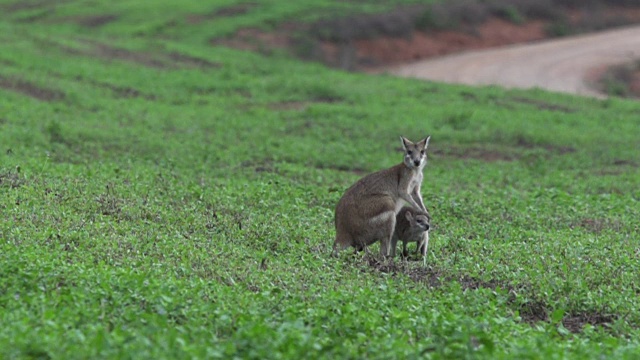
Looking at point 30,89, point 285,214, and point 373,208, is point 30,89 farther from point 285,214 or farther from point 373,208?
point 373,208

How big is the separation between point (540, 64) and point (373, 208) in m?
27.5

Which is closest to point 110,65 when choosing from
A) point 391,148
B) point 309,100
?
point 309,100

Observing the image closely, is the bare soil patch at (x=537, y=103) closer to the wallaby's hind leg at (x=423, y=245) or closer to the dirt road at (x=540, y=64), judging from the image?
the dirt road at (x=540, y=64)

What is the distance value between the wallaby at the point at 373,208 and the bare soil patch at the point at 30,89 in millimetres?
14103

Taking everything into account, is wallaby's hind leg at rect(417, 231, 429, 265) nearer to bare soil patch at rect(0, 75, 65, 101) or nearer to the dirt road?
bare soil patch at rect(0, 75, 65, 101)

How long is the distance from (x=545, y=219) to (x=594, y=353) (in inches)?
288

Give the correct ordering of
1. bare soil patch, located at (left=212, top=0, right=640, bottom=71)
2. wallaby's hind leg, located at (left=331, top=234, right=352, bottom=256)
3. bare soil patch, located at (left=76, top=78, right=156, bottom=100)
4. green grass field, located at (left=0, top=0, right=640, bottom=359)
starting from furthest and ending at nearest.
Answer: bare soil patch, located at (left=212, top=0, right=640, bottom=71), bare soil patch, located at (left=76, top=78, right=156, bottom=100), wallaby's hind leg, located at (left=331, top=234, right=352, bottom=256), green grass field, located at (left=0, top=0, right=640, bottom=359)

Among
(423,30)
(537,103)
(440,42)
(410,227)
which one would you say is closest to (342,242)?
(410,227)

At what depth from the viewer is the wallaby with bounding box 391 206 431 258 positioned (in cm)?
1221

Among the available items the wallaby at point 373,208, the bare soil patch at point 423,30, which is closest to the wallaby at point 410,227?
the wallaby at point 373,208

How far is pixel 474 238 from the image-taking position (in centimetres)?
1346

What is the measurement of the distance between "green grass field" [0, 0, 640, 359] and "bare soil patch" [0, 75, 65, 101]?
0.10 metres

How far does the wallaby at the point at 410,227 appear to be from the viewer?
12.2 m

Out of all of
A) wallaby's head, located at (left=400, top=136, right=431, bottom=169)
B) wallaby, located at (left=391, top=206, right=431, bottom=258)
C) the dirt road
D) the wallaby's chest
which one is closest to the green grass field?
wallaby, located at (left=391, top=206, right=431, bottom=258)
